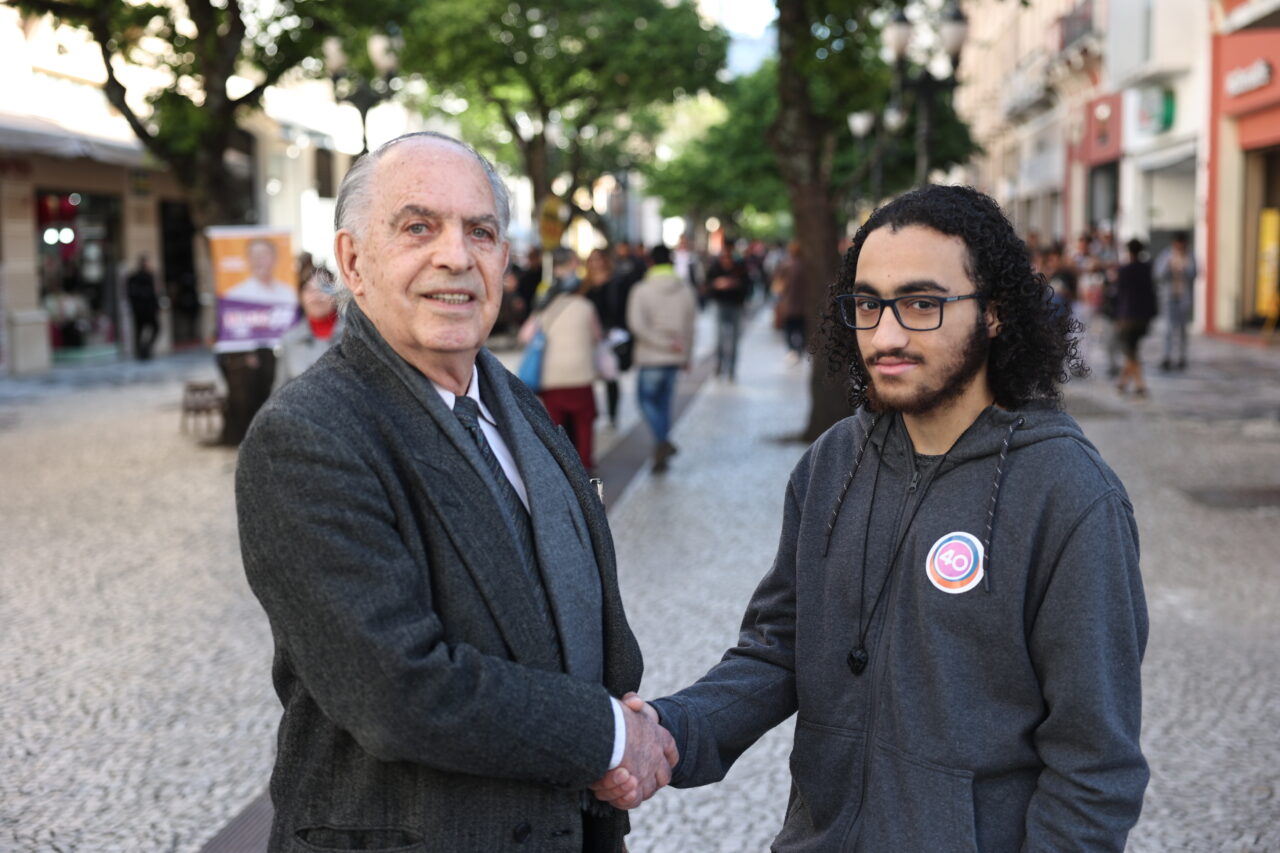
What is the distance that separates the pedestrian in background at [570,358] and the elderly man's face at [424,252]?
8.06 m

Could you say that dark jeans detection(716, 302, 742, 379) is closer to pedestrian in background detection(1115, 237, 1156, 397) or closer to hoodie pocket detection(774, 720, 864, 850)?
pedestrian in background detection(1115, 237, 1156, 397)

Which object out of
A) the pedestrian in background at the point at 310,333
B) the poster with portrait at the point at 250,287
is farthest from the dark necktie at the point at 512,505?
the poster with portrait at the point at 250,287

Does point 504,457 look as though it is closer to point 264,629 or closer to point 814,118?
point 264,629

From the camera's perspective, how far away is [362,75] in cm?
1797

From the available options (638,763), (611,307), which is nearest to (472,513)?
(638,763)

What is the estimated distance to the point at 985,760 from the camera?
7.07 feet

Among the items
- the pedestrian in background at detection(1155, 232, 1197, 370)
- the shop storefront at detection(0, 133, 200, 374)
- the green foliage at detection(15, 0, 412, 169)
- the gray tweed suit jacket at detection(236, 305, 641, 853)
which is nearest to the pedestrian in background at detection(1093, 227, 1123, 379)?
the pedestrian in background at detection(1155, 232, 1197, 370)

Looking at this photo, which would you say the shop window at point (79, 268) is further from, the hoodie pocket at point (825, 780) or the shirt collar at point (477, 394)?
the hoodie pocket at point (825, 780)

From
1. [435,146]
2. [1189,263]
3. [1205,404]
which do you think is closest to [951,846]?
[435,146]

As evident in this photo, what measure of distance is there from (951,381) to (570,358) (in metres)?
8.19

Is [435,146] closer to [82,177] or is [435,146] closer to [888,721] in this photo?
[888,721]

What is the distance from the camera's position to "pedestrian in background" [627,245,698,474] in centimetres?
1157

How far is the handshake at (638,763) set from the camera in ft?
7.20

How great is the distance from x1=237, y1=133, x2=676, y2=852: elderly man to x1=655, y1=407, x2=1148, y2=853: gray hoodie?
0.95 feet
